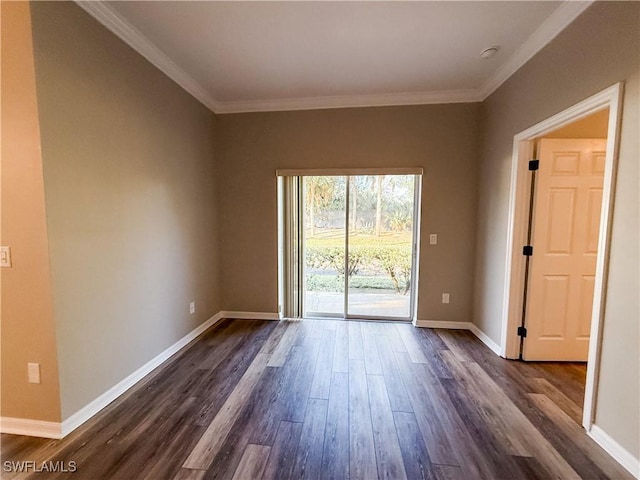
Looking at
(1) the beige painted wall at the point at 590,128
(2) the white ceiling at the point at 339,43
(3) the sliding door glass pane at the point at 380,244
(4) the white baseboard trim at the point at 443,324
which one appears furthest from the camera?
(3) the sliding door glass pane at the point at 380,244

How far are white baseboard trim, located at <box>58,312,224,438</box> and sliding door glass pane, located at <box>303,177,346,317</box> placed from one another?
1.59 meters

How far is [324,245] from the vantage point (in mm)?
3799

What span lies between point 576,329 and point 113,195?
4.14 meters

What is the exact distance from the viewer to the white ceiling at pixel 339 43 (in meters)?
1.92

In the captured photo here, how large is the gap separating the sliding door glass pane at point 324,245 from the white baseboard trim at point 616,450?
8.45 ft

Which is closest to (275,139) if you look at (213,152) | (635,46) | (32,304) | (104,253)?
(213,152)

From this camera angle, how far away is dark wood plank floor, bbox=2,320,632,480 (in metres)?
1.54

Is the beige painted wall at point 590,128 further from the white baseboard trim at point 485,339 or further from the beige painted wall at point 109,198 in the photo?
the beige painted wall at point 109,198

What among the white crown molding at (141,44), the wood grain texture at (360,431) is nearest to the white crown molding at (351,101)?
the white crown molding at (141,44)

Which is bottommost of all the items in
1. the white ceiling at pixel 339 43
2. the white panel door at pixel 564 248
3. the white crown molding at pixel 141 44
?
the white panel door at pixel 564 248

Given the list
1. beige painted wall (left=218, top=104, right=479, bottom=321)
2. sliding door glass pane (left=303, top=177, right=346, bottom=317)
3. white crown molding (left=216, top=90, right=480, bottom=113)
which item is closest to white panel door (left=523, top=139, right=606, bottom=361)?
beige painted wall (left=218, top=104, right=479, bottom=321)

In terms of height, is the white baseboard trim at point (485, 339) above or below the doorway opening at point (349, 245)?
below

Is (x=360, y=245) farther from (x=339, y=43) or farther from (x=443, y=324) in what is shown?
(x=339, y=43)

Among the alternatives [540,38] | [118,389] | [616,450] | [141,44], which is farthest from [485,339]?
[141,44]
